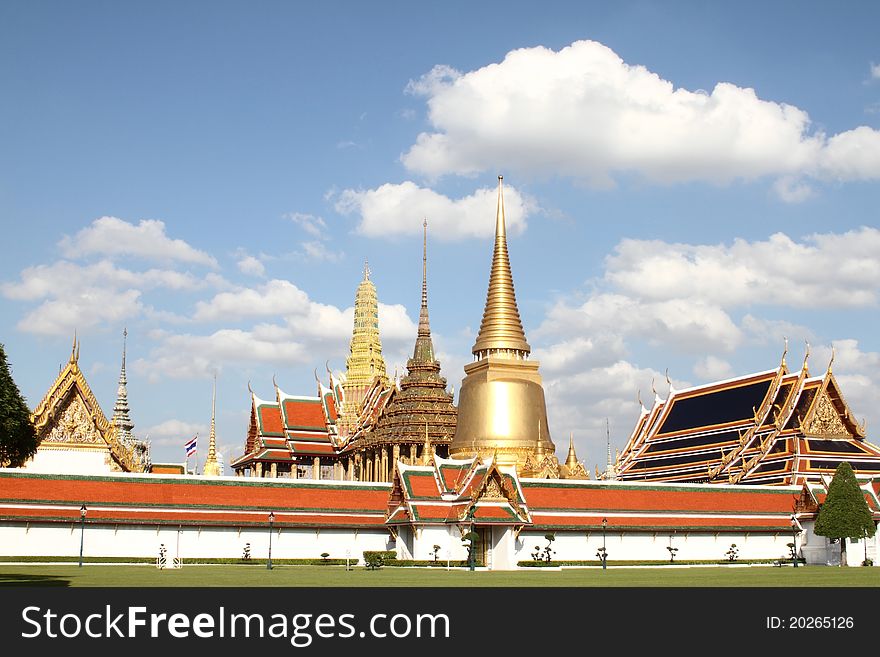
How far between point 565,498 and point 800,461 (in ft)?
53.9

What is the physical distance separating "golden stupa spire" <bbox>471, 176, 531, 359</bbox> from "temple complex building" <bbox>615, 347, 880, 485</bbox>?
12.2 m

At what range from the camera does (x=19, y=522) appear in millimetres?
45844

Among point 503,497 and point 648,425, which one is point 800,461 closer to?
point 648,425

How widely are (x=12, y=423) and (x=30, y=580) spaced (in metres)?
4.80

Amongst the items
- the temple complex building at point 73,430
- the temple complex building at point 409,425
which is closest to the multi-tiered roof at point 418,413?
the temple complex building at point 409,425

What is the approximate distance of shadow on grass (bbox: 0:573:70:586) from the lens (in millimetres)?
28656

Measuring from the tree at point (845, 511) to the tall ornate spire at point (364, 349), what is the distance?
5169cm

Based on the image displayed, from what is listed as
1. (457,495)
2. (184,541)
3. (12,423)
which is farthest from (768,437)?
(12,423)

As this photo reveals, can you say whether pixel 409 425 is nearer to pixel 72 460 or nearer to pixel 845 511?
pixel 72 460

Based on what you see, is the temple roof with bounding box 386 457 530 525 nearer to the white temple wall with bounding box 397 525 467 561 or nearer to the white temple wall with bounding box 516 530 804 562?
the white temple wall with bounding box 397 525 467 561

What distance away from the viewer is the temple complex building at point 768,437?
63062mm

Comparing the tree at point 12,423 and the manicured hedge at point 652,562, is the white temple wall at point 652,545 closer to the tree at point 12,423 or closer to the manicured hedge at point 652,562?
the manicured hedge at point 652,562

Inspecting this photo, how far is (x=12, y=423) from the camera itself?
1280 inches
